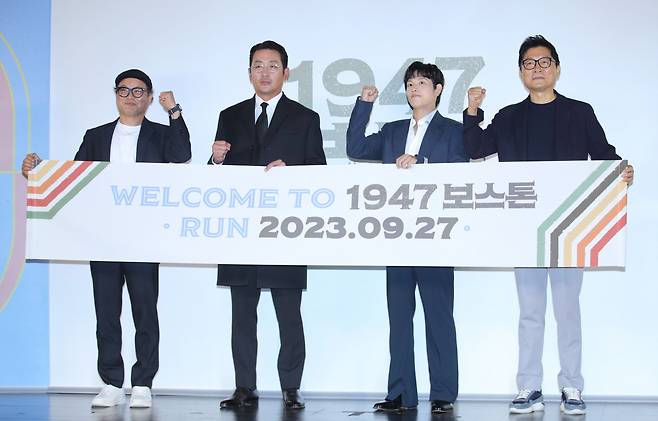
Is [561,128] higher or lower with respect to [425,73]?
lower

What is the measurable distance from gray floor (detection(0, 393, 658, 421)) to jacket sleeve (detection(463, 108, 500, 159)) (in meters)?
1.19

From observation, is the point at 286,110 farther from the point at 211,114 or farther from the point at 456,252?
the point at 456,252

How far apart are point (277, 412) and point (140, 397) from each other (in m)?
0.69

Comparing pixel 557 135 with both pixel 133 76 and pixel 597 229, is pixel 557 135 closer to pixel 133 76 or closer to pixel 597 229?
pixel 597 229

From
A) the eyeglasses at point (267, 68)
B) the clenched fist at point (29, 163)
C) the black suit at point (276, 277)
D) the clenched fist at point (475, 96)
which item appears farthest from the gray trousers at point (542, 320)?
the clenched fist at point (29, 163)

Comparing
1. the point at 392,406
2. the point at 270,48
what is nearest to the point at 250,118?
the point at 270,48

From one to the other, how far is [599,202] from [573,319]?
1.77 ft

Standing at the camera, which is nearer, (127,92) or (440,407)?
(440,407)

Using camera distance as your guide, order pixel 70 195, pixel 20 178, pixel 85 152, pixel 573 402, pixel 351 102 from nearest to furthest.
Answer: pixel 573 402
pixel 70 195
pixel 85 152
pixel 351 102
pixel 20 178

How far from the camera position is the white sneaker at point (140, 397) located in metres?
4.14

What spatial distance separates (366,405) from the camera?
423cm

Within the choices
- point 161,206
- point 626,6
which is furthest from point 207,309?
point 626,6

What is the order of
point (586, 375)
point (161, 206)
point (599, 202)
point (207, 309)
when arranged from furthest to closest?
1. point (207, 309)
2. point (586, 375)
3. point (161, 206)
4. point (599, 202)

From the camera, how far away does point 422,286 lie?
400cm
